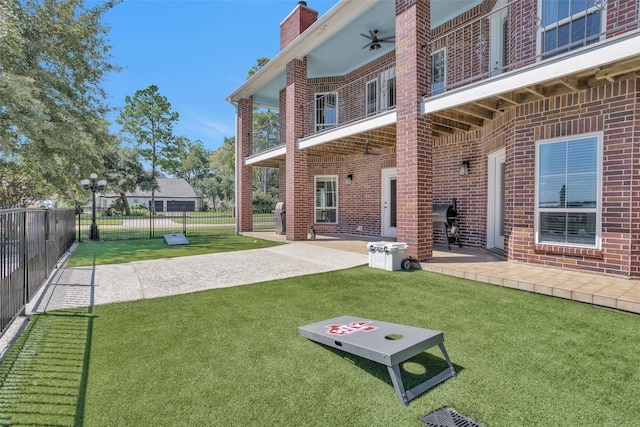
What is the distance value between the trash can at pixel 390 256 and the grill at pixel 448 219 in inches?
92.8

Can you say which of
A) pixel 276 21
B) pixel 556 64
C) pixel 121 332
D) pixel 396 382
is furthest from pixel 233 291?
pixel 276 21

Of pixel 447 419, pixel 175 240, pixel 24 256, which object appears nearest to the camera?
pixel 447 419

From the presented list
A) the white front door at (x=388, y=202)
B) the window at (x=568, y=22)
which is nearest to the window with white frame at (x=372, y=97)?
the white front door at (x=388, y=202)

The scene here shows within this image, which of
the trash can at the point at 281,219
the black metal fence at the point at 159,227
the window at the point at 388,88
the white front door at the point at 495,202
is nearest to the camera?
the white front door at the point at 495,202

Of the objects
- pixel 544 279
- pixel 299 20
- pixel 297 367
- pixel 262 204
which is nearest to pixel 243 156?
pixel 299 20

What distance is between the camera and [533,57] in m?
4.99

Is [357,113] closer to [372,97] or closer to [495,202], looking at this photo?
[372,97]

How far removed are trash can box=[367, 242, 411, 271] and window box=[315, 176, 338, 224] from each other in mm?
6424

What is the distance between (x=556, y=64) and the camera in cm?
472

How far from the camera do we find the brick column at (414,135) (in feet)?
21.3

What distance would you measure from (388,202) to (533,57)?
6474 mm

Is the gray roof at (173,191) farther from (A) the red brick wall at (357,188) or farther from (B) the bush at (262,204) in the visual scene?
(A) the red brick wall at (357,188)

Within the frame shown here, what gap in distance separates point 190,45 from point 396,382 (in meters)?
23.3

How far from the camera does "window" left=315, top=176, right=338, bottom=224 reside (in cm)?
1296
